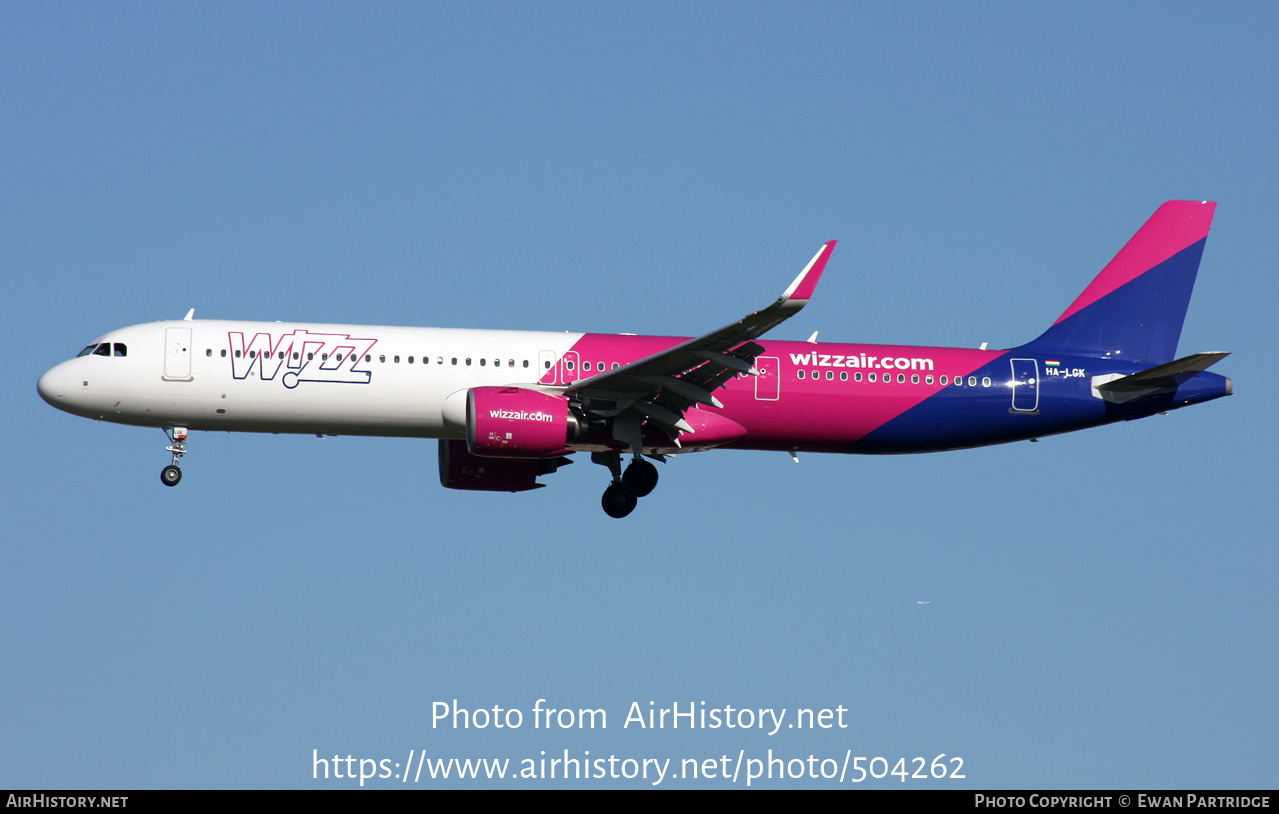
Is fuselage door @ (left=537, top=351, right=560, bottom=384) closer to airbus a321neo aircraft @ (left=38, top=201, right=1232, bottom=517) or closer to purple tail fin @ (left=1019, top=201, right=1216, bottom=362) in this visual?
airbus a321neo aircraft @ (left=38, top=201, right=1232, bottom=517)

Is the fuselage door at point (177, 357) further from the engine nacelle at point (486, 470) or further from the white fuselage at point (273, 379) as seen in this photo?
the engine nacelle at point (486, 470)

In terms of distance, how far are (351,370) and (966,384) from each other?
1467 cm

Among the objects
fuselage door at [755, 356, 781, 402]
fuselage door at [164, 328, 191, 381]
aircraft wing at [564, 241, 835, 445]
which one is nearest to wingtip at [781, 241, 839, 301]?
aircraft wing at [564, 241, 835, 445]

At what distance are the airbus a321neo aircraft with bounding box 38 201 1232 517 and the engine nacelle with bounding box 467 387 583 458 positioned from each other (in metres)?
0.04

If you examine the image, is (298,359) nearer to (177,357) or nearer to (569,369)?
(177,357)

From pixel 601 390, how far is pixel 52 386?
12468 millimetres

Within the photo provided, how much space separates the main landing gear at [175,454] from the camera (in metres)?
34.7

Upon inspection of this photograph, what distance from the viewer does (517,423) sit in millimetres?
32969

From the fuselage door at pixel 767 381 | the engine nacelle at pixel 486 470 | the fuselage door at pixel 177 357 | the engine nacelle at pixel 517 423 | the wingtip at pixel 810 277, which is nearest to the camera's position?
the wingtip at pixel 810 277

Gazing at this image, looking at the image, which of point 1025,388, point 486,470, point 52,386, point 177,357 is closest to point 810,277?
point 1025,388

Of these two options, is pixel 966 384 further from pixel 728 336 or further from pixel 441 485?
pixel 441 485

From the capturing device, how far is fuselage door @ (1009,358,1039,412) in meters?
36.7

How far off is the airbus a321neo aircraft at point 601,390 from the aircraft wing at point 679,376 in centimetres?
5

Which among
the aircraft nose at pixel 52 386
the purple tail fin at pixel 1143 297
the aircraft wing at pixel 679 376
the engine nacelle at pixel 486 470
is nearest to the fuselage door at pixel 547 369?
the aircraft wing at pixel 679 376
